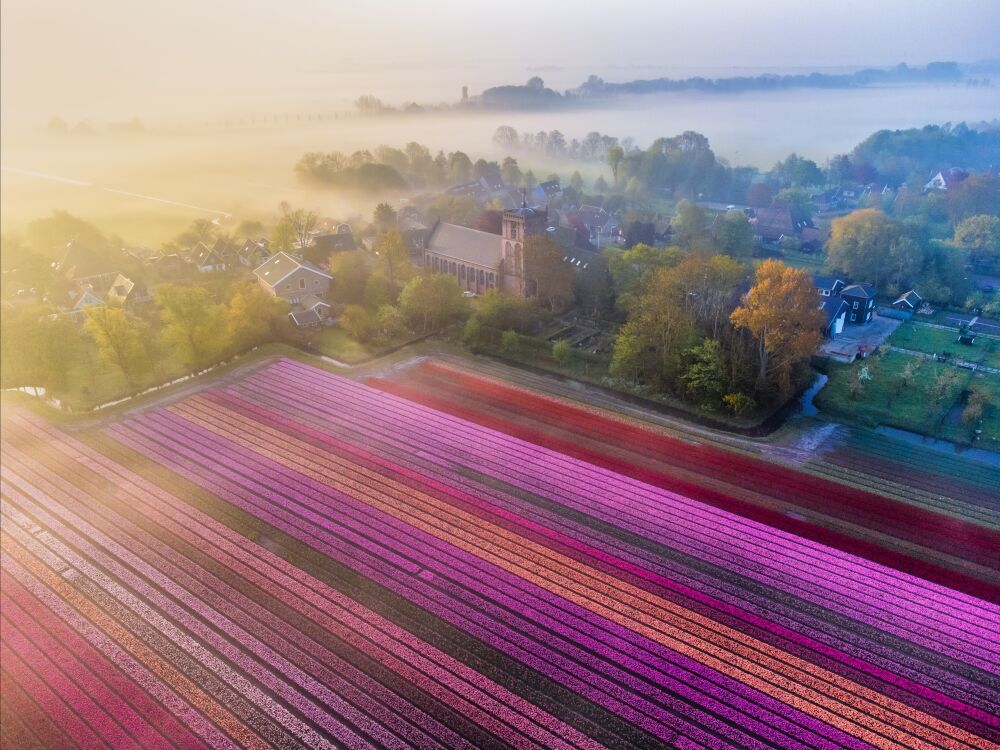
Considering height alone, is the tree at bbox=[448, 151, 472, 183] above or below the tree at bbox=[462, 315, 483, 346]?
above

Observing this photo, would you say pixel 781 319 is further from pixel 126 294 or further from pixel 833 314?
pixel 126 294

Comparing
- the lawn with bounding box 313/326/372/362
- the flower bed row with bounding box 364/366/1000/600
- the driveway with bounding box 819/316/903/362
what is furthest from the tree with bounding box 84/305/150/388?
the driveway with bounding box 819/316/903/362

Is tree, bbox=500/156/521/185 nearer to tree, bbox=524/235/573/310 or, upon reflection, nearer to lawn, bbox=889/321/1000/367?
tree, bbox=524/235/573/310

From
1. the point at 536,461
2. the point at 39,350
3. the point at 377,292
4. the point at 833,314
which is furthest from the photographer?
the point at 377,292

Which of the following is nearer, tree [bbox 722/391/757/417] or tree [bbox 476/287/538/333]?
tree [bbox 722/391/757/417]

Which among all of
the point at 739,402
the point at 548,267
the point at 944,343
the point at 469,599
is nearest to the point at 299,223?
the point at 548,267

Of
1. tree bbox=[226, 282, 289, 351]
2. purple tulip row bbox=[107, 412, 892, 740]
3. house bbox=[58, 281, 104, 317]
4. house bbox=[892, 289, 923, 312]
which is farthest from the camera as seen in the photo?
house bbox=[892, 289, 923, 312]
